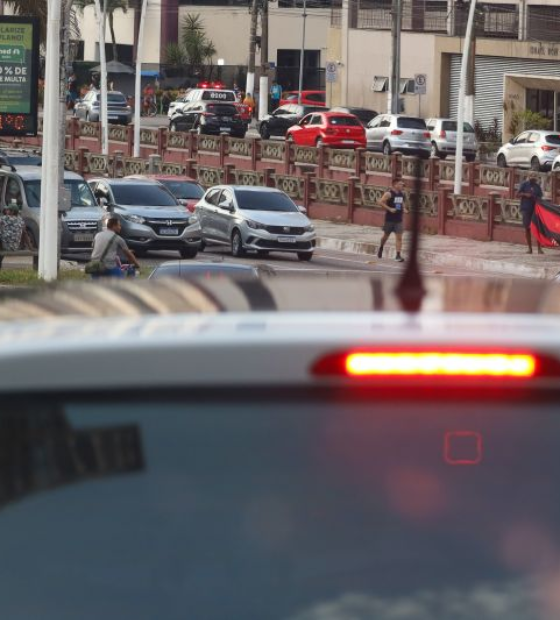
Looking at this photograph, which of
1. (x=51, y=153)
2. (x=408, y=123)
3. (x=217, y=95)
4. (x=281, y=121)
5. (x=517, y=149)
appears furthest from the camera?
(x=217, y=95)

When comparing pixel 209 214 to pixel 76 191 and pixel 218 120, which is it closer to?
pixel 76 191

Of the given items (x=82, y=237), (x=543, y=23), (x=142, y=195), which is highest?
(x=543, y=23)

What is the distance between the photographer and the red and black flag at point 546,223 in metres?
36.1

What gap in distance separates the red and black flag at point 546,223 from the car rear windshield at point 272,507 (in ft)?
111

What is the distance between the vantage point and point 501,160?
187 feet

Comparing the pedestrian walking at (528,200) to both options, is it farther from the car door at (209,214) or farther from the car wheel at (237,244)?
the car door at (209,214)

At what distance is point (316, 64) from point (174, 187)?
209ft

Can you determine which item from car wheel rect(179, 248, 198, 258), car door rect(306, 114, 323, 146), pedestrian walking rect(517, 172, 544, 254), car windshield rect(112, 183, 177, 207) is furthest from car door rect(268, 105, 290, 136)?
car wheel rect(179, 248, 198, 258)

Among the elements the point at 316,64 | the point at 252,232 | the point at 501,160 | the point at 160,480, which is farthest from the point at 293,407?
the point at 316,64

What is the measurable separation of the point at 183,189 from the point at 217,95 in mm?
31791

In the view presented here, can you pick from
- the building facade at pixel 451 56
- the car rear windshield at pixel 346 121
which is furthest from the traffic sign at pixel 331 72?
the car rear windshield at pixel 346 121

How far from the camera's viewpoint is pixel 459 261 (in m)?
36.4

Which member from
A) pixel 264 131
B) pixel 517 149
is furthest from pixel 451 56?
pixel 517 149

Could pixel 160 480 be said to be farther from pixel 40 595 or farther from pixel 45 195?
pixel 45 195
